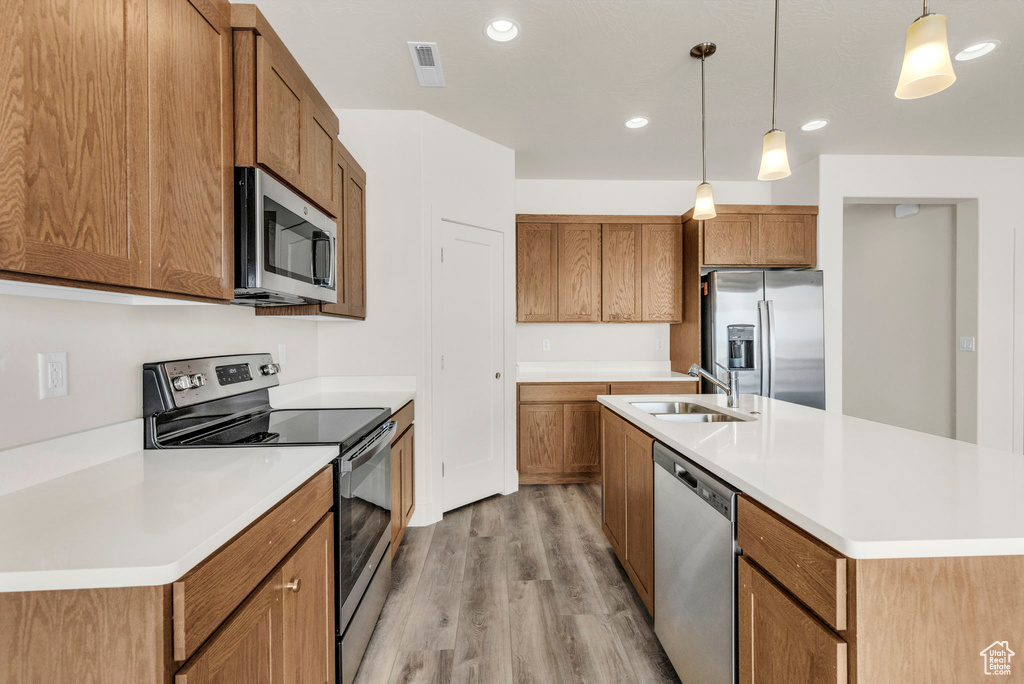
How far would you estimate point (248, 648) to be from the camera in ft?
3.02

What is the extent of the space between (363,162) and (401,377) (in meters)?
1.42

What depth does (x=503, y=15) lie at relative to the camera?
2.06 metres

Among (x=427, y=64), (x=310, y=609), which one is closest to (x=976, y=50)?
(x=427, y=64)

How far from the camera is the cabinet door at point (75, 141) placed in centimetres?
79

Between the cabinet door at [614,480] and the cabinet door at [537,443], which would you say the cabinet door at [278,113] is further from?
the cabinet door at [537,443]

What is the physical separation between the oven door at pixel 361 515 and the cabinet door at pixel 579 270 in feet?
7.54

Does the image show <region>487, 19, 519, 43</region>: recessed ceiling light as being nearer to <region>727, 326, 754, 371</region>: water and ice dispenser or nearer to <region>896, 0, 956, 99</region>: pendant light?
<region>896, 0, 956, 99</region>: pendant light

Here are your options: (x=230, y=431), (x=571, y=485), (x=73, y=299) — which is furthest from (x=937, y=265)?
(x=73, y=299)

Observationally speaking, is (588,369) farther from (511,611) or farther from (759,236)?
(511,611)

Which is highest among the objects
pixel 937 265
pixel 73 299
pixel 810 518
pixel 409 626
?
pixel 937 265

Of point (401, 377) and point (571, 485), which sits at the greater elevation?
point (401, 377)

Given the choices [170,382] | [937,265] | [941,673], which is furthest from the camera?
[937,265]

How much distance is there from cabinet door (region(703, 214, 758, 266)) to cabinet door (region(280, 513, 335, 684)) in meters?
3.56

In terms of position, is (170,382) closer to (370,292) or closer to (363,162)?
(370,292)
